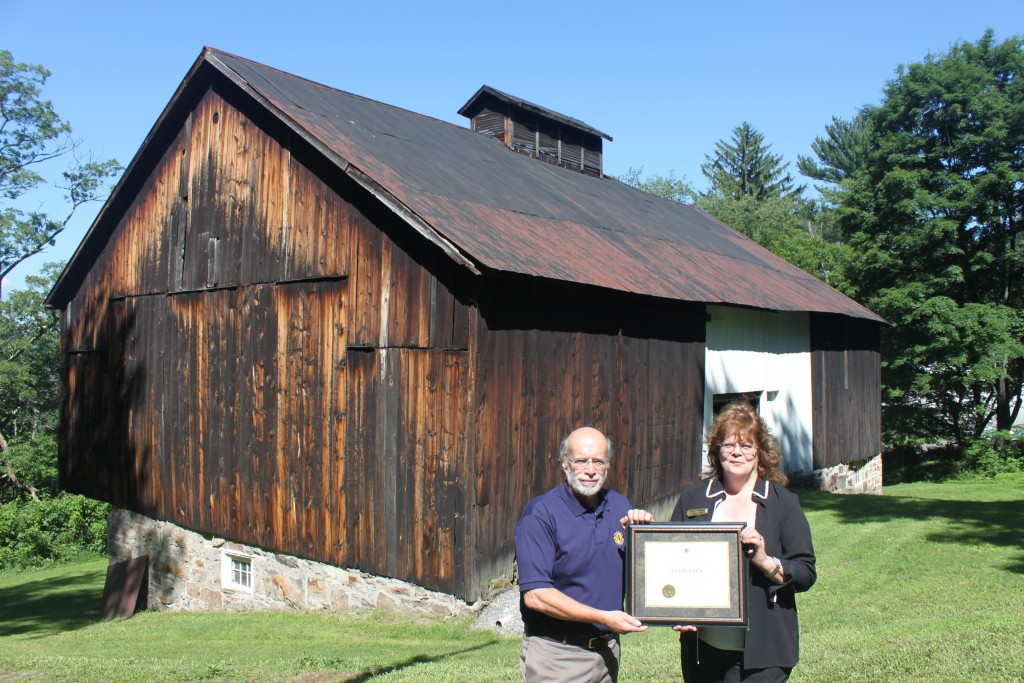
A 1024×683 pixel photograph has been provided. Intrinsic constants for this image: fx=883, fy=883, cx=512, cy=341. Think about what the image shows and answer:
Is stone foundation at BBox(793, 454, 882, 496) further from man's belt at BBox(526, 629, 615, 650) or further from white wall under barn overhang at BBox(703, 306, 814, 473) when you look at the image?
man's belt at BBox(526, 629, 615, 650)

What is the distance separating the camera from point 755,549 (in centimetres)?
345

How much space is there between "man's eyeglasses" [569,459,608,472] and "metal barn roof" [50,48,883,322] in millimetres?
4547

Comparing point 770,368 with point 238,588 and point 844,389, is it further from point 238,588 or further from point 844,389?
point 238,588

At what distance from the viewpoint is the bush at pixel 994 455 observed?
898 inches

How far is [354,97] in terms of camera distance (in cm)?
1303

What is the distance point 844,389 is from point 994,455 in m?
8.64

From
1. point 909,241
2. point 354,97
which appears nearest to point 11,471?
point 354,97

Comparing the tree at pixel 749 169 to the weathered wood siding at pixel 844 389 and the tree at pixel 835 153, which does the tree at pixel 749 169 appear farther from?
the weathered wood siding at pixel 844 389

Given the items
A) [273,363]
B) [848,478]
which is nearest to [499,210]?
[273,363]

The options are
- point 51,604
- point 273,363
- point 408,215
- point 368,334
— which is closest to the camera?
point 408,215

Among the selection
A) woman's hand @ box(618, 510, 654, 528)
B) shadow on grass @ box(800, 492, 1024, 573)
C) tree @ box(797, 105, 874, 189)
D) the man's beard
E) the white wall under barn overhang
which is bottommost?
shadow on grass @ box(800, 492, 1024, 573)

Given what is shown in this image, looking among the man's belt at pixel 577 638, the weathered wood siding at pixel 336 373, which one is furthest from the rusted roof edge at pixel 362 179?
the man's belt at pixel 577 638

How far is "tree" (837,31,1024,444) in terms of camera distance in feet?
72.1

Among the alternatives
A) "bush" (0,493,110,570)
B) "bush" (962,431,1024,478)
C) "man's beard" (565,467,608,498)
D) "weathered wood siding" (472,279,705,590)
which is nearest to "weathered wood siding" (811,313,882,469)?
"weathered wood siding" (472,279,705,590)
